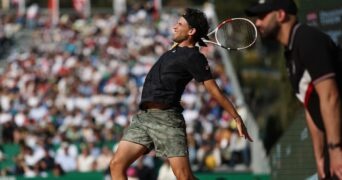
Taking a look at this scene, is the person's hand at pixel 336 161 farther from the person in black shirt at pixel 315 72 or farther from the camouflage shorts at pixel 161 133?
the camouflage shorts at pixel 161 133

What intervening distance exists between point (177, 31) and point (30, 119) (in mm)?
16064

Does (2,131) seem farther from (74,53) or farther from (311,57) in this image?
(311,57)

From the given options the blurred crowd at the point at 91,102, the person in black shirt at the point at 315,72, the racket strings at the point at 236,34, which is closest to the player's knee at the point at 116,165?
the racket strings at the point at 236,34

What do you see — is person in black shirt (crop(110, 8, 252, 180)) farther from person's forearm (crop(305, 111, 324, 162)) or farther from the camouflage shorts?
person's forearm (crop(305, 111, 324, 162))

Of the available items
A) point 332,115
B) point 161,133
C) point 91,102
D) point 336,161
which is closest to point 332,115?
point 332,115

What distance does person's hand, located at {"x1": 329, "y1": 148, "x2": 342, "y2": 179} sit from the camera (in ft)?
17.7

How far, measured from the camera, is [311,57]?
548 cm

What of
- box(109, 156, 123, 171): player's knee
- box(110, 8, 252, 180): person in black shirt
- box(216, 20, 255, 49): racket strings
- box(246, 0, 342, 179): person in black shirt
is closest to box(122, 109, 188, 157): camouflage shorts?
box(110, 8, 252, 180): person in black shirt

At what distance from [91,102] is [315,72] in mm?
20838

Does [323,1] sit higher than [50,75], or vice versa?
[323,1]

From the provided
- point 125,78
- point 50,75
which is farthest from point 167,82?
point 50,75

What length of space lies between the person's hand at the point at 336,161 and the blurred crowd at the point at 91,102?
38.5ft

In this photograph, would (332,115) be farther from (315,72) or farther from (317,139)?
(317,139)

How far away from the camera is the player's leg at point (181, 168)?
8.51 metres
